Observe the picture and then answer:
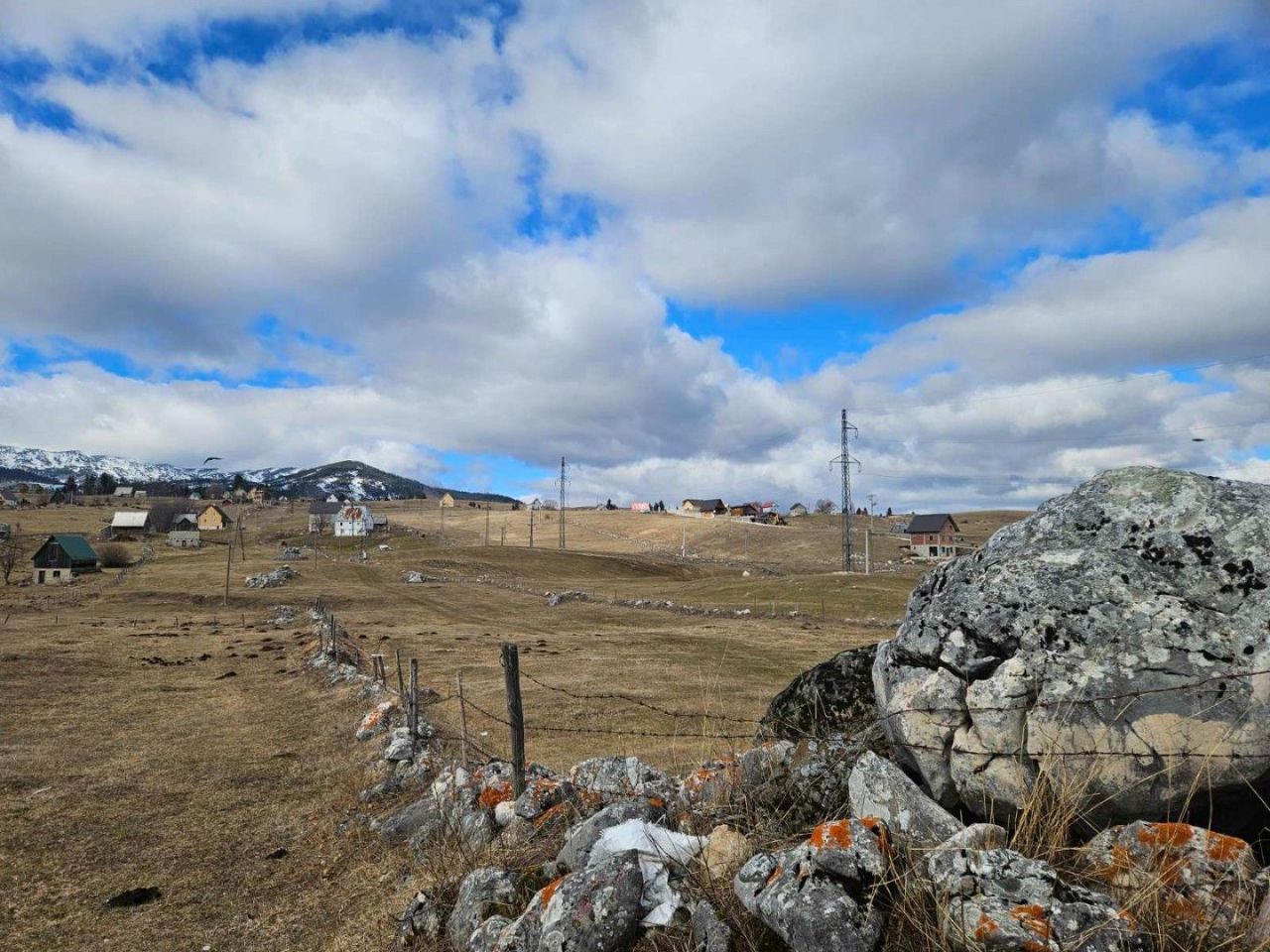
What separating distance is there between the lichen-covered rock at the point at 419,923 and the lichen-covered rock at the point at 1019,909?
4.56 m

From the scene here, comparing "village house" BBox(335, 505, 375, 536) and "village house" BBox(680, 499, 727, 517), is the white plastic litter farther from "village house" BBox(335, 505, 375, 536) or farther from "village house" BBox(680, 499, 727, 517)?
"village house" BBox(680, 499, 727, 517)

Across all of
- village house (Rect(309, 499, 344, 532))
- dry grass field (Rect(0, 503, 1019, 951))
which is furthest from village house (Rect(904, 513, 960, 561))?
village house (Rect(309, 499, 344, 532))

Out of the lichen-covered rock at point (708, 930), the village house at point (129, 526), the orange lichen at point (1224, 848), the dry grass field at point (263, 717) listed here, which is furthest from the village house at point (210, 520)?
the orange lichen at point (1224, 848)

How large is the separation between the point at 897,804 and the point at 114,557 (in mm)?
101907

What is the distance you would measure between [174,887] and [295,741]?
24.3 feet

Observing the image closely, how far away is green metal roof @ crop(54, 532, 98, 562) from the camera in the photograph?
244 feet

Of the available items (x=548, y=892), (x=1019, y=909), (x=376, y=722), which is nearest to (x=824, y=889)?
(x=1019, y=909)

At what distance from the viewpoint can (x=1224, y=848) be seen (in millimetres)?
4512

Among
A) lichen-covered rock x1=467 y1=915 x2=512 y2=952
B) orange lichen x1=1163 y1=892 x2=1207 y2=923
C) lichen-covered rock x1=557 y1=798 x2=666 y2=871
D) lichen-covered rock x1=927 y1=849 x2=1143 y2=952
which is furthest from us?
lichen-covered rock x1=557 y1=798 x2=666 y2=871

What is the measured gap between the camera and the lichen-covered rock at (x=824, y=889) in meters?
4.32

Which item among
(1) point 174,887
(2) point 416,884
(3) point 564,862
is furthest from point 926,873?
(1) point 174,887

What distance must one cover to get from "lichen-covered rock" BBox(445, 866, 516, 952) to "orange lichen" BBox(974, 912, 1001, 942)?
150 inches

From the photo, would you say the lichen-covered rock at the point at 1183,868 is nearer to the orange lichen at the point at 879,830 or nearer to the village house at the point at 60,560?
the orange lichen at the point at 879,830

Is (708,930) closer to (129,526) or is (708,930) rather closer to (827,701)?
(827,701)
